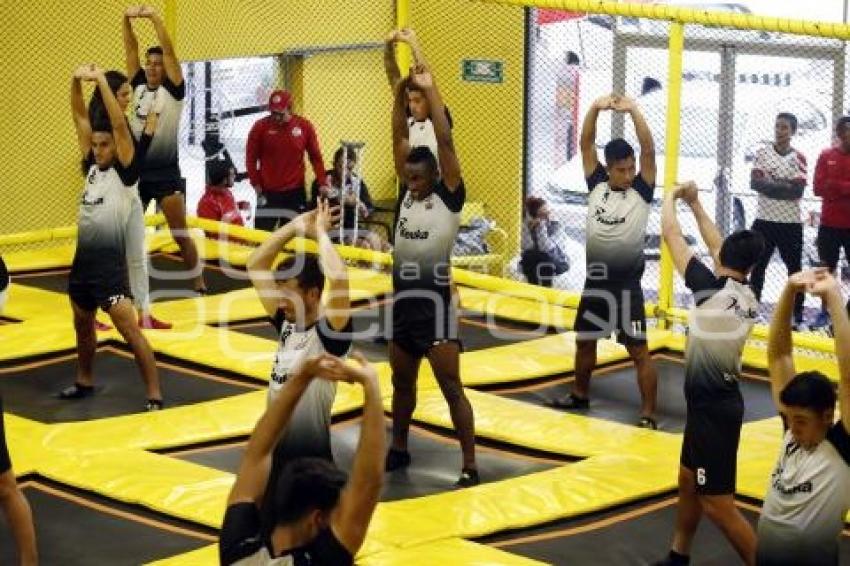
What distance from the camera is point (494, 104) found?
1543cm

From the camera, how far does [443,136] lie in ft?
29.7

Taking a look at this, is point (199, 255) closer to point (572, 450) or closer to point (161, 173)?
point (161, 173)

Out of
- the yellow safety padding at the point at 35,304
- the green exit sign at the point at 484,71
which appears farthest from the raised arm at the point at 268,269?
the green exit sign at the point at 484,71

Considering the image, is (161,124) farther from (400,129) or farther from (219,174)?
(400,129)

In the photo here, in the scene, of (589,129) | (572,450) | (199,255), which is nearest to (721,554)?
(572,450)

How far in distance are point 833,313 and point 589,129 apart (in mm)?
3803

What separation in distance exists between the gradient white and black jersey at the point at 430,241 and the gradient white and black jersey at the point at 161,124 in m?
2.94

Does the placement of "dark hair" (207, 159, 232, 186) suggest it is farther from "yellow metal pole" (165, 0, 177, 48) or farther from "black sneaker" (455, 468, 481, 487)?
"black sneaker" (455, 468, 481, 487)

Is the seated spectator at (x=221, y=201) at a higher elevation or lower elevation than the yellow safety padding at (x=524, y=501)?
higher

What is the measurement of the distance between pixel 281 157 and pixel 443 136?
4543 millimetres

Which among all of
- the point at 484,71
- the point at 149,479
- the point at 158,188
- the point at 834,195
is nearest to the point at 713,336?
the point at 149,479

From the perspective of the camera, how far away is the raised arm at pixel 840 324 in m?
6.45

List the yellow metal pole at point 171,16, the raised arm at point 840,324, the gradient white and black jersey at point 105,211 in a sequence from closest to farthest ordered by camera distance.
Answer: the raised arm at point 840,324
the gradient white and black jersey at point 105,211
the yellow metal pole at point 171,16

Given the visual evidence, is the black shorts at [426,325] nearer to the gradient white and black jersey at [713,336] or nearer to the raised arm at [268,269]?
the gradient white and black jersey at [713,336]
